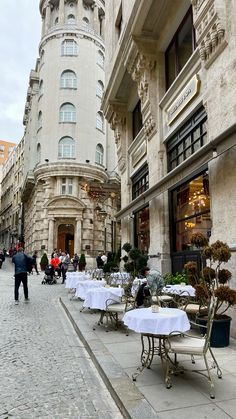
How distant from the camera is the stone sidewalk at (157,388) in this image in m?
3.61

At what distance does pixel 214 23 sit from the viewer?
8.37m

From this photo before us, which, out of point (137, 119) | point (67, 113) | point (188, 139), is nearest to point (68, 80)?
point (67, 113)

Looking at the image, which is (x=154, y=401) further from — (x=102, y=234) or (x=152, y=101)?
(x=102, y=234)

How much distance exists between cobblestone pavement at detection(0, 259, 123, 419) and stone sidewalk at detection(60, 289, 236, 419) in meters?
0.18

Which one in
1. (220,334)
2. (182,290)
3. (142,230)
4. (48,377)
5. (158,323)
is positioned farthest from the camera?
(142,230)

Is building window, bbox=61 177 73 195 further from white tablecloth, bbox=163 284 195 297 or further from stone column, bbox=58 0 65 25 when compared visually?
white tablecloth, bbox=163 284 195 297

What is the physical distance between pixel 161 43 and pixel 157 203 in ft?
21.1

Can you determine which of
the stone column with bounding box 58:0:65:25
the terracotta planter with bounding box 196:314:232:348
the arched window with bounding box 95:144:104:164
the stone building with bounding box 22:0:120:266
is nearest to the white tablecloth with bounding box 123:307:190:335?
the terracotta planter with bounding box 196:314:232:348

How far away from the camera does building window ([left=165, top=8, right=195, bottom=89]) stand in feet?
38.7

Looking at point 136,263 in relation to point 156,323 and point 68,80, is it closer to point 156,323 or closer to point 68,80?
point 156,323

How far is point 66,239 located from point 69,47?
72.8 ft

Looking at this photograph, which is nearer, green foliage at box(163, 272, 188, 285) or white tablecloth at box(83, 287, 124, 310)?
white tablecloth at box(83, 287, 124, 310)

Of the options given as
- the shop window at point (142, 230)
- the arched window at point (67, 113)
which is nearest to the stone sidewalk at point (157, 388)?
the shop window at point (142, 230)

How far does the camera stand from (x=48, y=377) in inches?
192
